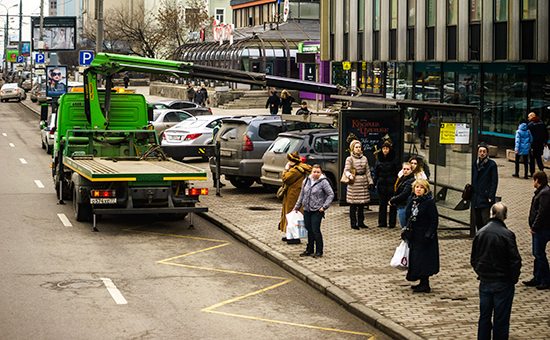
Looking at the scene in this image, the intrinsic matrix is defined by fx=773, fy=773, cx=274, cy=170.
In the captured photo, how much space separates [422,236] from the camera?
9.60m

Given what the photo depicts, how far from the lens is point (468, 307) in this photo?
29.7ft

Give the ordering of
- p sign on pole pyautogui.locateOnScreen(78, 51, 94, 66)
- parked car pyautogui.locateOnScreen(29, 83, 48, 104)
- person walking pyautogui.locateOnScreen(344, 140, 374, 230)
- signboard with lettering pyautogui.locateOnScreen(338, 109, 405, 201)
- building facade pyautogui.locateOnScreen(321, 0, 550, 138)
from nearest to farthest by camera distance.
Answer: person walking pyautogui.locateOnScreen(344, 140, 374, 230) → signboard with lettering pyautogui.locateOnScreen(338, 109, 405, 201) → building facade pyautogui.locateOnScreen(321, 0, 550, 138) → p sign on pole pyautogui.locateOnScreen(78, 51, 94, 66) → parked car pyautogui.locateOnScreen(29, 83, 48, 104)

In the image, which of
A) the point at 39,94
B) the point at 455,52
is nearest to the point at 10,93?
the point at 39,94

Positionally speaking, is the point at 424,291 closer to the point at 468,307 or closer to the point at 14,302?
the point at 468,307

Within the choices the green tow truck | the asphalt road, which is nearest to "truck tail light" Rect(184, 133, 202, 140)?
the green tow truck

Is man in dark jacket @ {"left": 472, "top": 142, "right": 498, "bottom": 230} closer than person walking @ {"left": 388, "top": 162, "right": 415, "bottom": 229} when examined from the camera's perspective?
No

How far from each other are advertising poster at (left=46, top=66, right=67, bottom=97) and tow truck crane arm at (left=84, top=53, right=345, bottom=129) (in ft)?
101

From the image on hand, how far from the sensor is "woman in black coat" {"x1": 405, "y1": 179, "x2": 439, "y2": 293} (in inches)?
377

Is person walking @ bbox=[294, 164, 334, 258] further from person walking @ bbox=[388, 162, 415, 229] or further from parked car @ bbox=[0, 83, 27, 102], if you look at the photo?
parked car @ bbox=[0, 83, 27, 102]

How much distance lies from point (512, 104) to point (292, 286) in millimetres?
18756

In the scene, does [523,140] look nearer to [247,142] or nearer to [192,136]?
[247,142]

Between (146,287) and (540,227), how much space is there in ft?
16.9

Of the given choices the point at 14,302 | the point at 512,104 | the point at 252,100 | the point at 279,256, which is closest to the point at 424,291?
the point at 279,256

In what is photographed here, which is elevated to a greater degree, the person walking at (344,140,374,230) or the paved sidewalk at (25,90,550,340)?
the person walking at (344,140,374,230)
